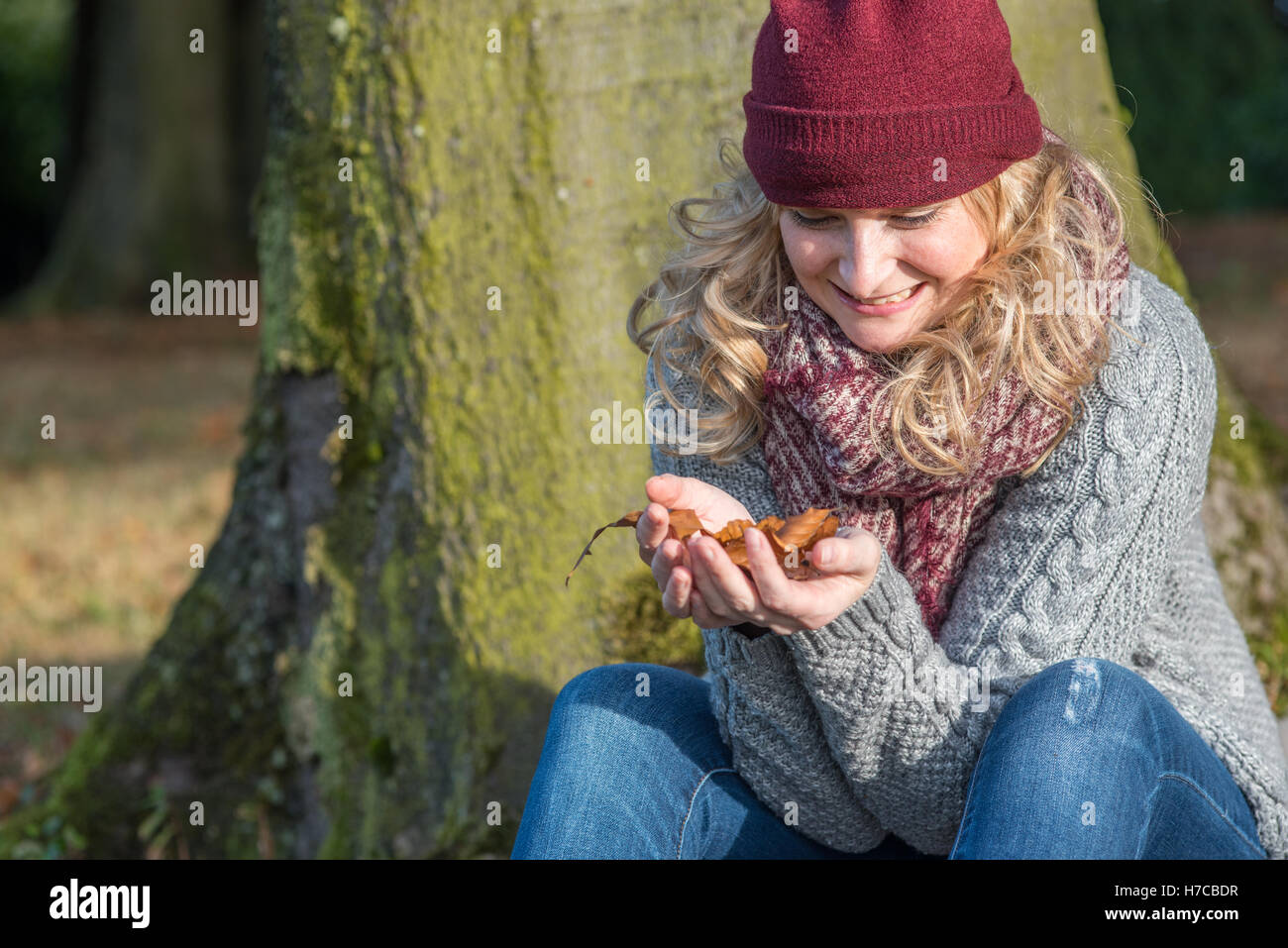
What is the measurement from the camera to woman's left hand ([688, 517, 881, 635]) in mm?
1708

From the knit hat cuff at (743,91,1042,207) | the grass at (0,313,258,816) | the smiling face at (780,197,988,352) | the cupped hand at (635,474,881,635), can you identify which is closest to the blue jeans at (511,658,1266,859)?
the cupped hand at (635,474,881,635)

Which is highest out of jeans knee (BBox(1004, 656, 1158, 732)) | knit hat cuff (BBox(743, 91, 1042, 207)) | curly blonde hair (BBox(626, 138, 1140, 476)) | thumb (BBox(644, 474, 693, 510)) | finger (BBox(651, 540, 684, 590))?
knit hat cuff (BBox(743, 91, 1042, 207))

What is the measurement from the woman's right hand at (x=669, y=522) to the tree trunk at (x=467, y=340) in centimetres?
86

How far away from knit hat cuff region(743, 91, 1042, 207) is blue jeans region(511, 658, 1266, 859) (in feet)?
2.34

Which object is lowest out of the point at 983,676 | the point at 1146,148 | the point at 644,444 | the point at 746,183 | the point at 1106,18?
the point at 983,676

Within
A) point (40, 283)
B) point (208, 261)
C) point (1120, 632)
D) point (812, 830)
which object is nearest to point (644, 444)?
point (812, 830)

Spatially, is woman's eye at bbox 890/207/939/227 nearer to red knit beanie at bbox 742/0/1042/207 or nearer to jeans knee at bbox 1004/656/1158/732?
red knit beanie at bbox 742/0/1042/207

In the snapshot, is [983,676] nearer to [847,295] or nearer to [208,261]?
[847,295]

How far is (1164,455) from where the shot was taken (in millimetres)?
1943

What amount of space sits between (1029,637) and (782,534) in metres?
0.46

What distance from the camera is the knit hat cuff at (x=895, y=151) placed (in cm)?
182
